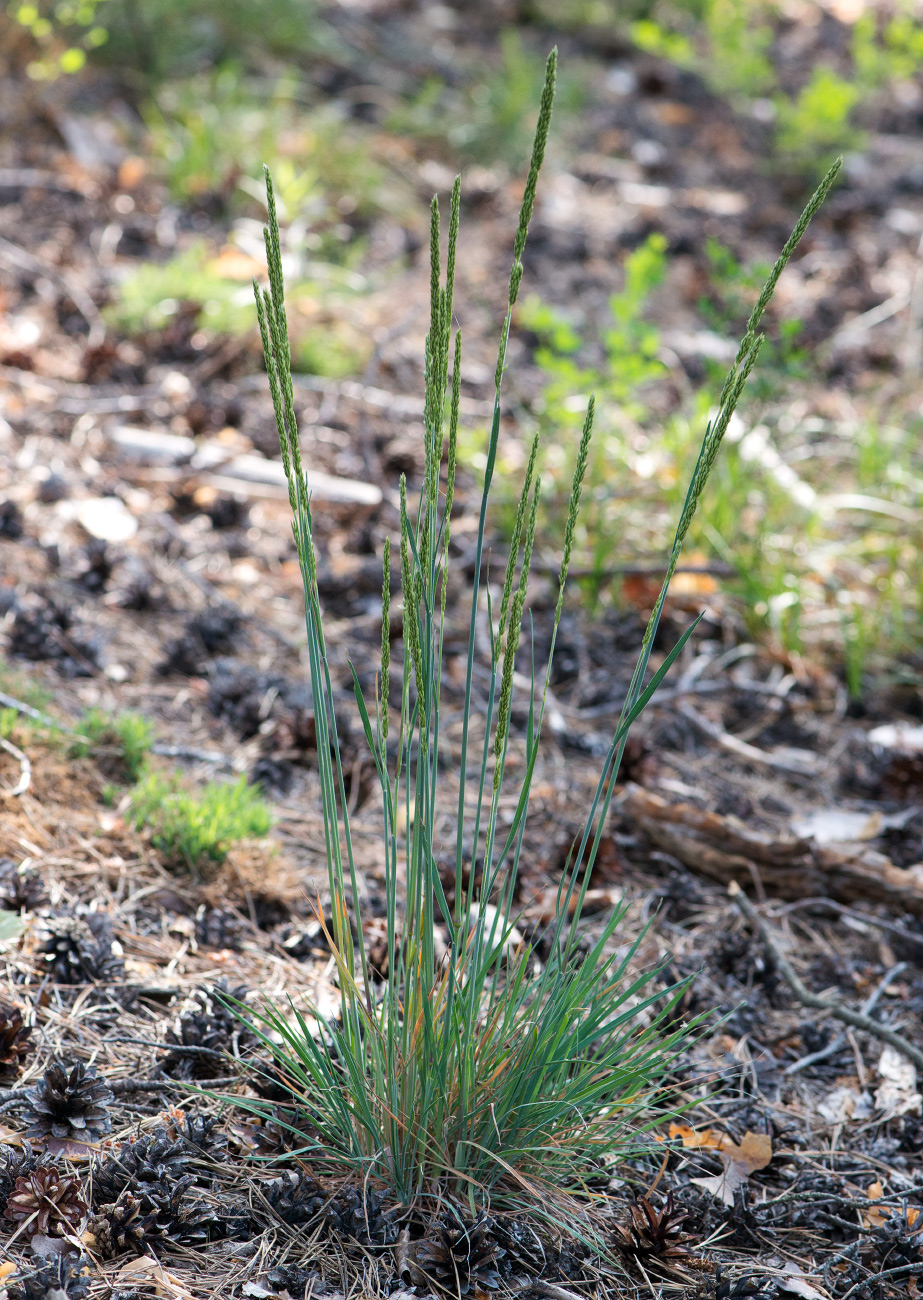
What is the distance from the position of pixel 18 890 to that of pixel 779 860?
5.53ft

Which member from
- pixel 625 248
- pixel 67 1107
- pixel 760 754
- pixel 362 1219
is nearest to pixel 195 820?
pixel 67 1107

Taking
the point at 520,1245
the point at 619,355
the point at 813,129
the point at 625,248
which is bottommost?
the point at 520,1245

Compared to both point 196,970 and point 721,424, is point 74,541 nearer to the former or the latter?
point 196,970

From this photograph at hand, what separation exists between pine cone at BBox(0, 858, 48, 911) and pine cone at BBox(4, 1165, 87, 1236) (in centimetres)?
65

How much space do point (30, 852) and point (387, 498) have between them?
2109mm

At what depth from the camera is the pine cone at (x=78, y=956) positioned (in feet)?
6.32

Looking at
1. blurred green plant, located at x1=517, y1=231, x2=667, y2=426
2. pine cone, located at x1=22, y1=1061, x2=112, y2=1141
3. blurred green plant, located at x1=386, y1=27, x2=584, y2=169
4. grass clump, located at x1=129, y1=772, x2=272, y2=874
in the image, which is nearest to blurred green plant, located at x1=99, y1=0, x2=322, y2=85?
blurred green plant, located at x1=386, y1=27, x2=584, y2=169

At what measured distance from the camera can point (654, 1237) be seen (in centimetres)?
153

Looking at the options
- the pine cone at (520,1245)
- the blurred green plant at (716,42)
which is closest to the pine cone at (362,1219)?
the pine cone at (520,1245)

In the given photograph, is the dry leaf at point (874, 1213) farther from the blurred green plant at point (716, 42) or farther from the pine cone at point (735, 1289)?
the blurred green plant at point (716, 42)

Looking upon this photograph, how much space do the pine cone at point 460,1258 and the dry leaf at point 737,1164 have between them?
1.54ft

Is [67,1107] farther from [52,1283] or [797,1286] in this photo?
[797,1286]

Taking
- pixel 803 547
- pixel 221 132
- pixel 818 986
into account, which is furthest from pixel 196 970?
pixel 221 132

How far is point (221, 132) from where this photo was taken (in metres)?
5.83
